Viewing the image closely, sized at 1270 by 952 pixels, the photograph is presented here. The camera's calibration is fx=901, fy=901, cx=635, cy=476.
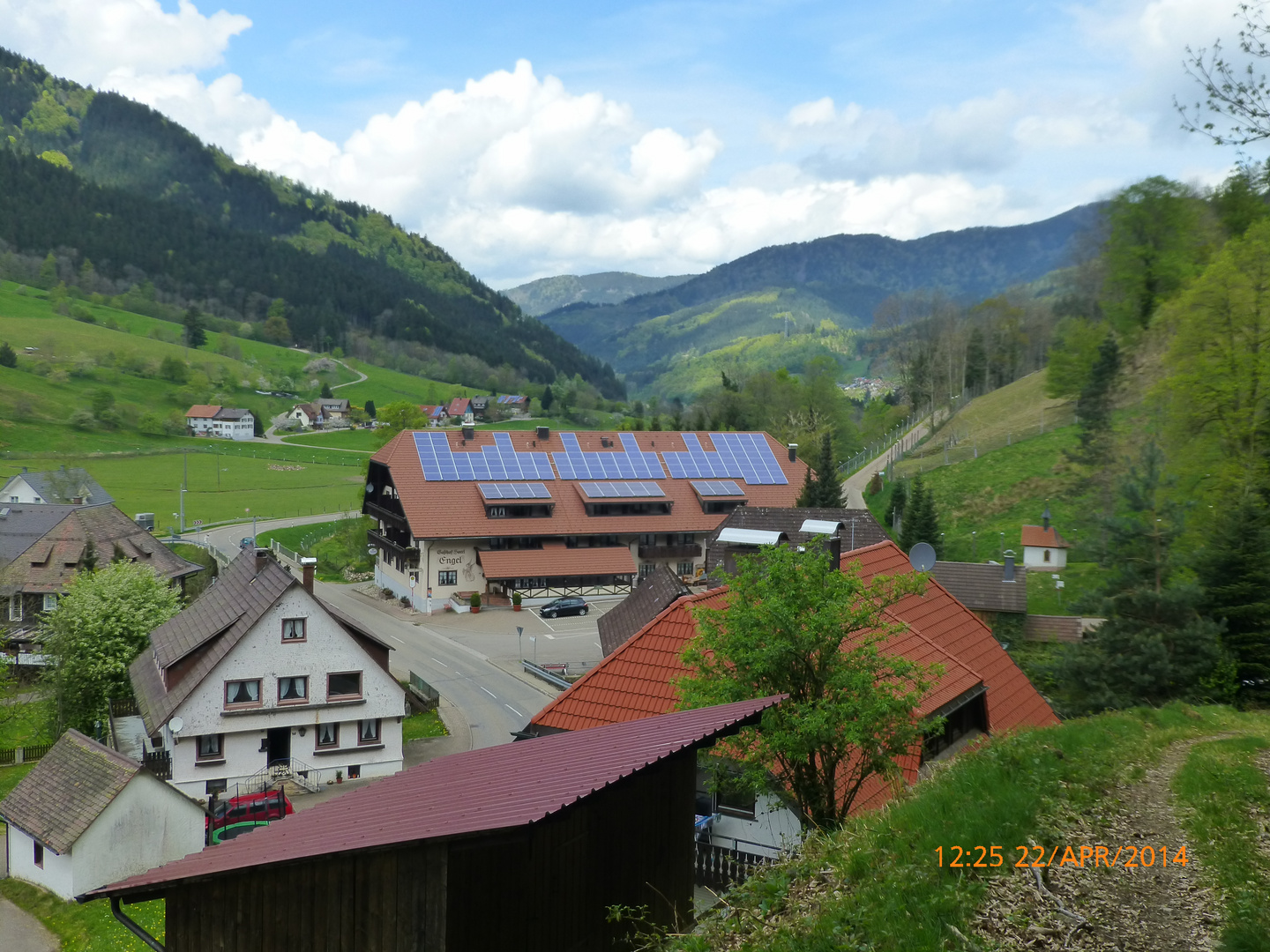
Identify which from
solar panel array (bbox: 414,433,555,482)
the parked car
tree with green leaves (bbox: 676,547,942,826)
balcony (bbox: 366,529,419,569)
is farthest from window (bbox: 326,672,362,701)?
solar panel array (bbox: 414,433,555,482)

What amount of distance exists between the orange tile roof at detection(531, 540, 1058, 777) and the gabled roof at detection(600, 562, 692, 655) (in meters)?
8.80

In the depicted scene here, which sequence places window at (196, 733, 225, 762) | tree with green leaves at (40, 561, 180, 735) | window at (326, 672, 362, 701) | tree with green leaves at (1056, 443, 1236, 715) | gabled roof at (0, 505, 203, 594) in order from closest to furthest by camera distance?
tree with green leaves at (1056, 443, 1236, 715), window at (196, 733, 225, 762), window at (326, 672, 362, 701), tree with green leaves at (40, 561, 180, 735), gabled roof at (0, 505, 203, 594)

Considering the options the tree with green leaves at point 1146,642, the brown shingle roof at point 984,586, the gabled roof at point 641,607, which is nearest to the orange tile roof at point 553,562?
the gabled roof at point 641,607

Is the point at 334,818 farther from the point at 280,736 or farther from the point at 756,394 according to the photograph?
the point at 756,394

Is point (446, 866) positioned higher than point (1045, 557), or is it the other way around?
point (446, 866)

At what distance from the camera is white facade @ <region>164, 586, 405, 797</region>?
28188 mm

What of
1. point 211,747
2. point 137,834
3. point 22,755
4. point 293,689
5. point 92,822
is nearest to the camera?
point 92,822

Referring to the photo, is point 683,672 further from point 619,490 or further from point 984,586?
point 619,490

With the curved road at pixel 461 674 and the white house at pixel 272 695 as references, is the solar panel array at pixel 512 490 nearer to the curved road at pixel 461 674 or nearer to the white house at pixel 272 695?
A: the curved road at pixel 461 674

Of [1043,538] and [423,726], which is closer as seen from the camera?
[423,726]

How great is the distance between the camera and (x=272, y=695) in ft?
95.3

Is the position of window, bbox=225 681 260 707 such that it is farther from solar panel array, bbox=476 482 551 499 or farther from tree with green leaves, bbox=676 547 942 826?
solar panel array, bbox=476 482 551 499

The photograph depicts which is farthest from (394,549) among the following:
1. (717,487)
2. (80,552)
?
(717,487)

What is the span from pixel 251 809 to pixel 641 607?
46.1ft
